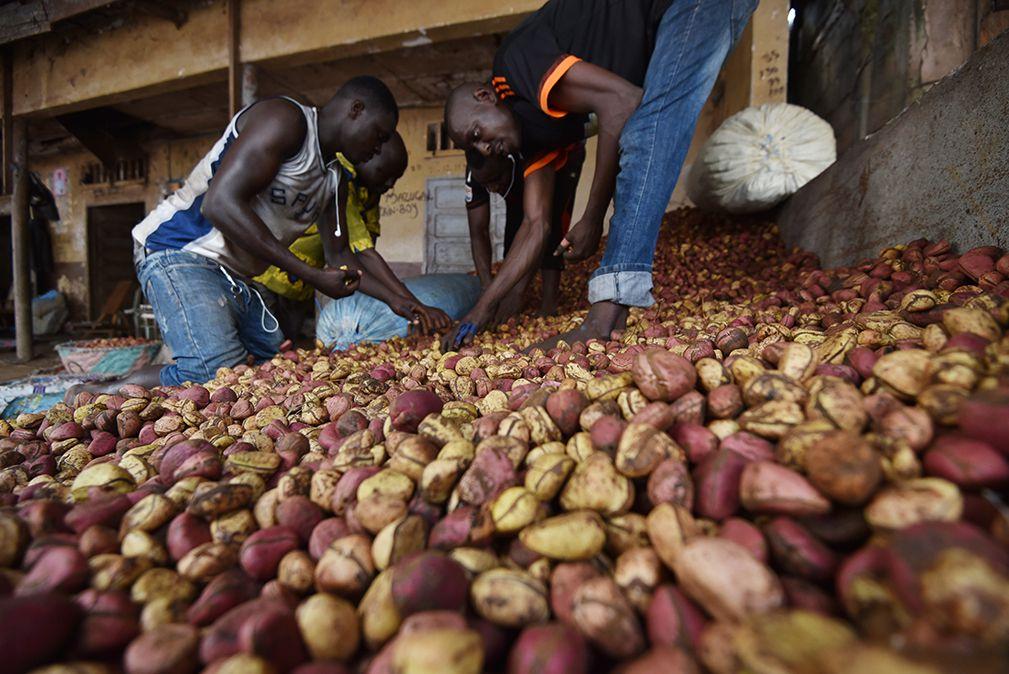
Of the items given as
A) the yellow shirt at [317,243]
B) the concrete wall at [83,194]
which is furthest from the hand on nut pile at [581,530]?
the concrete wall at [83,194]

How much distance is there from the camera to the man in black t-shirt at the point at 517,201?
9.96 ft

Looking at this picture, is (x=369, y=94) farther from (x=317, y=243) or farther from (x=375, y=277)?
(x=317, y=243)

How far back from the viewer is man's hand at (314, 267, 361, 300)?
239 centimetres

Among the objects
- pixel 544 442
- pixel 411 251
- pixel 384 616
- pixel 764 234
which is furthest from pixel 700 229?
pixel 411 251

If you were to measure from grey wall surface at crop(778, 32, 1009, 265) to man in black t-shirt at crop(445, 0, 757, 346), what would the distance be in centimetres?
76

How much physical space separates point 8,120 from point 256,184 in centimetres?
611

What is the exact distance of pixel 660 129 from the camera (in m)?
1.79

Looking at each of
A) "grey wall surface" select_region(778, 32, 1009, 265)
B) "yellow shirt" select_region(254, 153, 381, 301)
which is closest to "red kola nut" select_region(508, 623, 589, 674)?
"grey wall surface" select_region(778, 32, 1009, 265)

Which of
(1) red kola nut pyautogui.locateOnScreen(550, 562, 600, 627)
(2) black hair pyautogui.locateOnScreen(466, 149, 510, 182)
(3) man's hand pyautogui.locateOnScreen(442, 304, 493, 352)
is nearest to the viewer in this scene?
(1) red kola nut pyautogui.locateOnScreen(550, 562, 600, 627)

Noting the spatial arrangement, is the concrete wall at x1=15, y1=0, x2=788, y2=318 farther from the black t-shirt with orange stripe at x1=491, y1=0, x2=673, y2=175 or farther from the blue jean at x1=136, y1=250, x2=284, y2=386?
the blue jean at x1=136, y1=250, x2=284, y2=386

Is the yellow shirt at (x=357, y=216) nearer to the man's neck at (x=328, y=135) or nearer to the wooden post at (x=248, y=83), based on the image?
the man's neck at (x=328, y=135)

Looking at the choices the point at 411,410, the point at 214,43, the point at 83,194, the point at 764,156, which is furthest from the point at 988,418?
the point at 83,194

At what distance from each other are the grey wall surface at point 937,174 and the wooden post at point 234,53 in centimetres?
472

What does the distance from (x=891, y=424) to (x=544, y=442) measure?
510 millimetres
